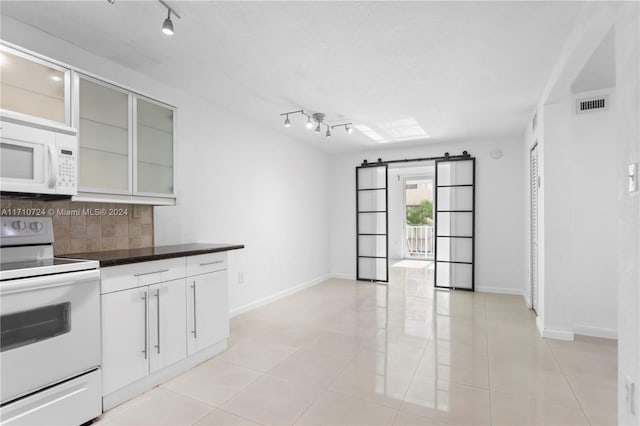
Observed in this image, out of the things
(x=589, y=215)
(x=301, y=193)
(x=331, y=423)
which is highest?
(x=301, y=193)

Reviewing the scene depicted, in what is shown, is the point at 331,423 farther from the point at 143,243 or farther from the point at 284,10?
the point at 284,10

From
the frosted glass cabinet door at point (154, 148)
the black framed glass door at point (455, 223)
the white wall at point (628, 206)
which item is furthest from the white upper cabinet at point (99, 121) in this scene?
the black framed glass door at point (455, 223)

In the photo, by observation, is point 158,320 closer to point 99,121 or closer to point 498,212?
point 99,121

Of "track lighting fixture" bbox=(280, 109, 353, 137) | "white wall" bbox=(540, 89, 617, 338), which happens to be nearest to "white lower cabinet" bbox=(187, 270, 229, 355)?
"track lighting fixture" bbox=(280, 109, 353, 137)

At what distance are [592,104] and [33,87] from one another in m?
4.77

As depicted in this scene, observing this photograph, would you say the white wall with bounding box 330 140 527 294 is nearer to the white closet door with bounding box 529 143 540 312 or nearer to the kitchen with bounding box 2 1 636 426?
the kitchen with bounding box 2 1 636 426

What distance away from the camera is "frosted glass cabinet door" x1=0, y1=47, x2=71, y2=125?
186 centimetres

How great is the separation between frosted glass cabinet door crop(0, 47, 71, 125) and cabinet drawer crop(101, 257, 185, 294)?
3.36 feet

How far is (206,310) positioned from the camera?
2820 mm

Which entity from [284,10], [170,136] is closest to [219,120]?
[170,136]

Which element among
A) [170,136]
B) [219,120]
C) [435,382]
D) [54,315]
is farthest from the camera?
[219,120]

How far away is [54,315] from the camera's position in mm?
1862

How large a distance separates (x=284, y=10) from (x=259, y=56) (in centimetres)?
65

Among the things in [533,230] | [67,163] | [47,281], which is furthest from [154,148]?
[533,230]
